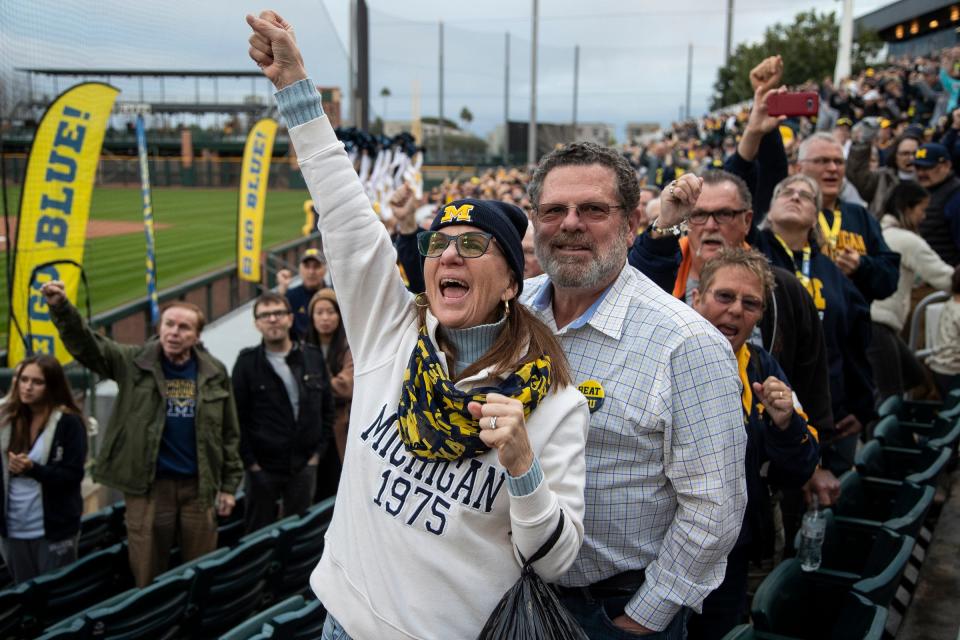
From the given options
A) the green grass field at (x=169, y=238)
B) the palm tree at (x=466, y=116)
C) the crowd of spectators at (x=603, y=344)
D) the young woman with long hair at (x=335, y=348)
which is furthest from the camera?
the palm tree at (x=466, y=116)

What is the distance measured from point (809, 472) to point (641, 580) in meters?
0.81

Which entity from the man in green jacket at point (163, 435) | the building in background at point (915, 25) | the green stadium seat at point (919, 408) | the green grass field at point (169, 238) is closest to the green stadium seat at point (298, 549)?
the man in green jacket at point (163, 435)

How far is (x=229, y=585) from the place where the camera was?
3842mm

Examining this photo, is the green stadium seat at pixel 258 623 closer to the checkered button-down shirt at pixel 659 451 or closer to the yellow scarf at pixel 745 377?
the checkered button-down shirt at pixel 659 451

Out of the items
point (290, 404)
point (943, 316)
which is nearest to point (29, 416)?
point (290, 404)

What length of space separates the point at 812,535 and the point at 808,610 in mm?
319

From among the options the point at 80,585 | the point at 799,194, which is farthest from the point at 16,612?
the point at 799,194

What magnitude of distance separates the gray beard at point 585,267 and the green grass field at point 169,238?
16.9 ft

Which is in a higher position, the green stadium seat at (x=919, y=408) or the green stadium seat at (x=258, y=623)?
the green stadium seat at (x=919, y=408)

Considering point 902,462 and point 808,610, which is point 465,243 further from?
point 902,462

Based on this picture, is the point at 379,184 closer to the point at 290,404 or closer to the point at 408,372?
the point at 290,404

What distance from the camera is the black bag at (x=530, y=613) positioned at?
1.53 metres

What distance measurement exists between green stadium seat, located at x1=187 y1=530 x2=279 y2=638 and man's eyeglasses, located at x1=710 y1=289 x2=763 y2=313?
2.46 m

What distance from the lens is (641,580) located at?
1.97 metres
